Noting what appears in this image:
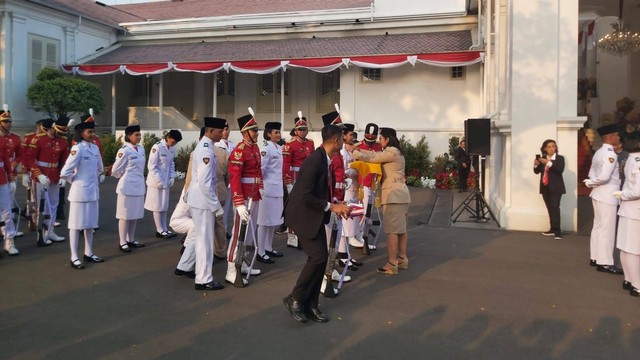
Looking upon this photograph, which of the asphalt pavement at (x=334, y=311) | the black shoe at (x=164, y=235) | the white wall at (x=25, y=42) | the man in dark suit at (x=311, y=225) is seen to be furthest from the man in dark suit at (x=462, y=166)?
the white wall at (x=25, y=42)

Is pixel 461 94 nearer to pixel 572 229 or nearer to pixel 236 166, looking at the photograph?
pixel 572 229

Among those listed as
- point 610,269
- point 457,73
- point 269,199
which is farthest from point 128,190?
point 457,73

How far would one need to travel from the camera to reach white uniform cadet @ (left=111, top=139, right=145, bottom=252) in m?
8.16

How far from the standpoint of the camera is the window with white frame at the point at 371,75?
66.6 feet

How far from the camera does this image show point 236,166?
6.35m

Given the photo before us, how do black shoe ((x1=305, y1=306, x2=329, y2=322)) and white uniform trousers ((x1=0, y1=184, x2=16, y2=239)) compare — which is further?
white uniform trousers ((x1=0, y1=184, x2=16, y2=239))

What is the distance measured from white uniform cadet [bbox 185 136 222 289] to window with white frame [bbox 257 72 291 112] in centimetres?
1852

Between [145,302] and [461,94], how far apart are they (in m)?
16.3

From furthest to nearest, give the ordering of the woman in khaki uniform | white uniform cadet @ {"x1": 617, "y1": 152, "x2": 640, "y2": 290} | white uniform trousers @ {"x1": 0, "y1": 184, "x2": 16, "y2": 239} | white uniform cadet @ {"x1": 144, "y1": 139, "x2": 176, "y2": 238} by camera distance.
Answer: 1. white uniform cadet @ {"x1": 144, "y1": 139, "x2": 176, "y2": 238}
2. white uniform trousers @ {"x1": 0, "y1": 184, "x2": 16, "y2": 239}
3. the woman in khaki uniform
4. white uniform cadet @ {"x1": 617, "y1": 152, "x2": 640, "y2": 290}

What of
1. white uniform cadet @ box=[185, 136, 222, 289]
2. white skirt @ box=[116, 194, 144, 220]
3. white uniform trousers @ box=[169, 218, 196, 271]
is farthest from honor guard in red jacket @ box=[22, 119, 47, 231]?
white uniform cadet @ box=[185, 136, 222, 289]

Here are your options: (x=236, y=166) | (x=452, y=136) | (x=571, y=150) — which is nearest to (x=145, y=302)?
(x=236, y=166)

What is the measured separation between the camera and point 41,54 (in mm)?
21578

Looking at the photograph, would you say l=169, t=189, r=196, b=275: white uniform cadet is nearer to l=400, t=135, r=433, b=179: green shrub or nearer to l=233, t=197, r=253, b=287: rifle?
l=233, t=197, r=253, b=287: rifle

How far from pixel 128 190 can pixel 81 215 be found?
1.33 m
